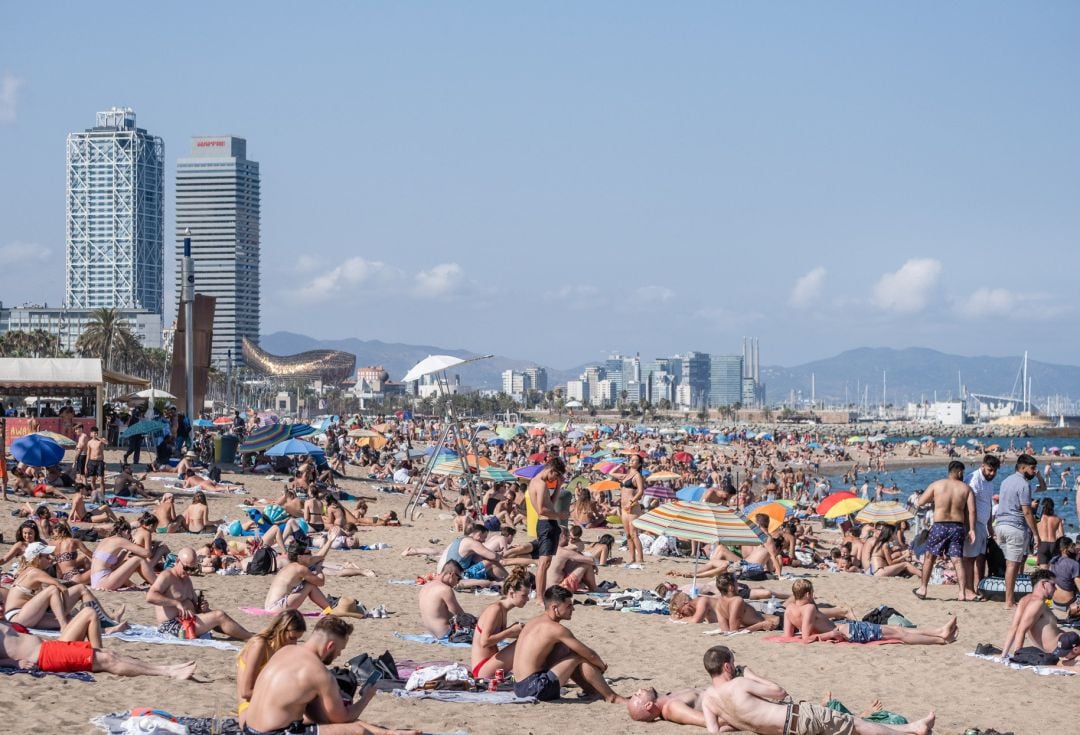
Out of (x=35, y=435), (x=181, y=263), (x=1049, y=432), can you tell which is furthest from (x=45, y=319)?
(x=35, y=435)

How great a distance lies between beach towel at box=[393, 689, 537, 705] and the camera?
23.5ft

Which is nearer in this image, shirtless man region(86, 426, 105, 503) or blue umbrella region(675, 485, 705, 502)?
shirtless man region(86, 426, 105, 503)

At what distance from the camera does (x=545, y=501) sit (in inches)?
418

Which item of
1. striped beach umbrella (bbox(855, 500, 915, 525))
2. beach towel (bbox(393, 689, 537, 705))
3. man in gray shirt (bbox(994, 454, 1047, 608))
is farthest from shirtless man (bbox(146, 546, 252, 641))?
striped beach umbrella (bbox(855, 500, 915, 525))

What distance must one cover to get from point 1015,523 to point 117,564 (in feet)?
25.5

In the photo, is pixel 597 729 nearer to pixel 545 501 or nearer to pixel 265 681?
pixel 265 681

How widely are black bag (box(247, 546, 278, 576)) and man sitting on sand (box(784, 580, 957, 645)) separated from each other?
5.67 metres

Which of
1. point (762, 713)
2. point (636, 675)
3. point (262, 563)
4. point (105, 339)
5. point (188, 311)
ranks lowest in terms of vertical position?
point (636, 675)

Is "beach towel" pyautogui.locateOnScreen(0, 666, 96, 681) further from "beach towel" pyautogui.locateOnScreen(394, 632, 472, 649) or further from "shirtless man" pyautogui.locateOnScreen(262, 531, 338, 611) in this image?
"beach towel" pyautogui.locateOnScreen(394, 632, 472, 649)

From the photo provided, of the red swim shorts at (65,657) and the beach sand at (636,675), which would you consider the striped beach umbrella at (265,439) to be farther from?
the red swim shorts at (65,657)

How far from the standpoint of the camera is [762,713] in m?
6.46

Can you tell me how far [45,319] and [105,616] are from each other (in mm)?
184759

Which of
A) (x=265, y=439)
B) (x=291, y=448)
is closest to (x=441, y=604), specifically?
(x=291, y=448)

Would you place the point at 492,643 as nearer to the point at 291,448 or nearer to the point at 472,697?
the point at 472,697
